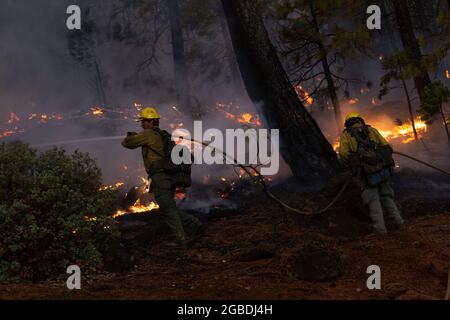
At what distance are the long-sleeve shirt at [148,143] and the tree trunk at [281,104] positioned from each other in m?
2.86

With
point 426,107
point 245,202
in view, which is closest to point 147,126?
point 245,202

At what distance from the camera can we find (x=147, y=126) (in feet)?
21.6

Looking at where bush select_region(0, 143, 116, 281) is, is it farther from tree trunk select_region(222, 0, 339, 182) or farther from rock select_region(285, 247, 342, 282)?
tree trunk select_region(222, 0, 339, 182)

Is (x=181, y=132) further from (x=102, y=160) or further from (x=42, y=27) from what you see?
(x=42, y=27)

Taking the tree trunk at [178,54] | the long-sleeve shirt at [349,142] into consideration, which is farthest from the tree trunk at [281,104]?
the tree trunk at [178,54]

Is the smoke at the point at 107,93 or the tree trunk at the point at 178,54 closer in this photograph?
the smoke at the point at 107,93

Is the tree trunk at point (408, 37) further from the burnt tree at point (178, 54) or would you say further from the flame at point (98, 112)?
the flame at point (98, 112)

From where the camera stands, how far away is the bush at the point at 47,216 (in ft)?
16.0

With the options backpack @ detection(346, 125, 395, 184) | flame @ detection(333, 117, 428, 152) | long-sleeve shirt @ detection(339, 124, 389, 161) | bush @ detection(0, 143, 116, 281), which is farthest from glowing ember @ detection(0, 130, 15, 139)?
backpack @ detection(346, 125, 395, 184)

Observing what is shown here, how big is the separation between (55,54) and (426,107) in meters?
24.4

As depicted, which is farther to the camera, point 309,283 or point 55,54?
point 55,54
